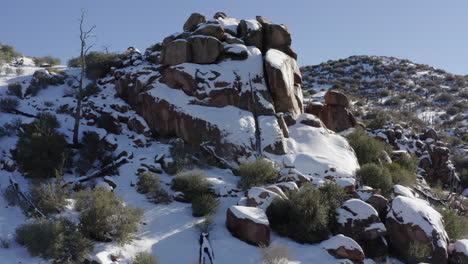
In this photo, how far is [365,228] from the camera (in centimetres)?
903

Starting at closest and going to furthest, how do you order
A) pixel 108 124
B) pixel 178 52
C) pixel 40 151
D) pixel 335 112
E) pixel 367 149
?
1. pixel 40 151
2. pixel 108 124
3. pixel 367 149
4. pixel 178 52
5. pixel 335 112

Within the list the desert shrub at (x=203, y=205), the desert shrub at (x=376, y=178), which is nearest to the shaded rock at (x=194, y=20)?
the desert shrub at (x=203, y=205)

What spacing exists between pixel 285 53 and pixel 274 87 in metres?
3.70

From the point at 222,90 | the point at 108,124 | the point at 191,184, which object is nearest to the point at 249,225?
the point at 191,184

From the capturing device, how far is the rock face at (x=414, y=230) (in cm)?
869

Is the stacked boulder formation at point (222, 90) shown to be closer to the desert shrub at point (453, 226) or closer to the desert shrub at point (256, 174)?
the desert shrub at point (256, 174)

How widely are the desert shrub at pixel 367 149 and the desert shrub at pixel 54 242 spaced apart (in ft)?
43.6

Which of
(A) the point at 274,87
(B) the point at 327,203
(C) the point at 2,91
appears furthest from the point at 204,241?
(C) the point at 2,91

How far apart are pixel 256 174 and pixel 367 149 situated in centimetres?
756

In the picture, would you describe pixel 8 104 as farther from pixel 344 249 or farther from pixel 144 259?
pixel 344 249

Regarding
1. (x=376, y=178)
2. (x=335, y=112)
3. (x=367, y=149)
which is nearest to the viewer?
(x=376, y=178)

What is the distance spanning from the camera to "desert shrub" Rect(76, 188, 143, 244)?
792 cm

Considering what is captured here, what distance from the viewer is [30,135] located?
12.0 metres

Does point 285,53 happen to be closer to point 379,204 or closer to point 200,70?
point 200,70
